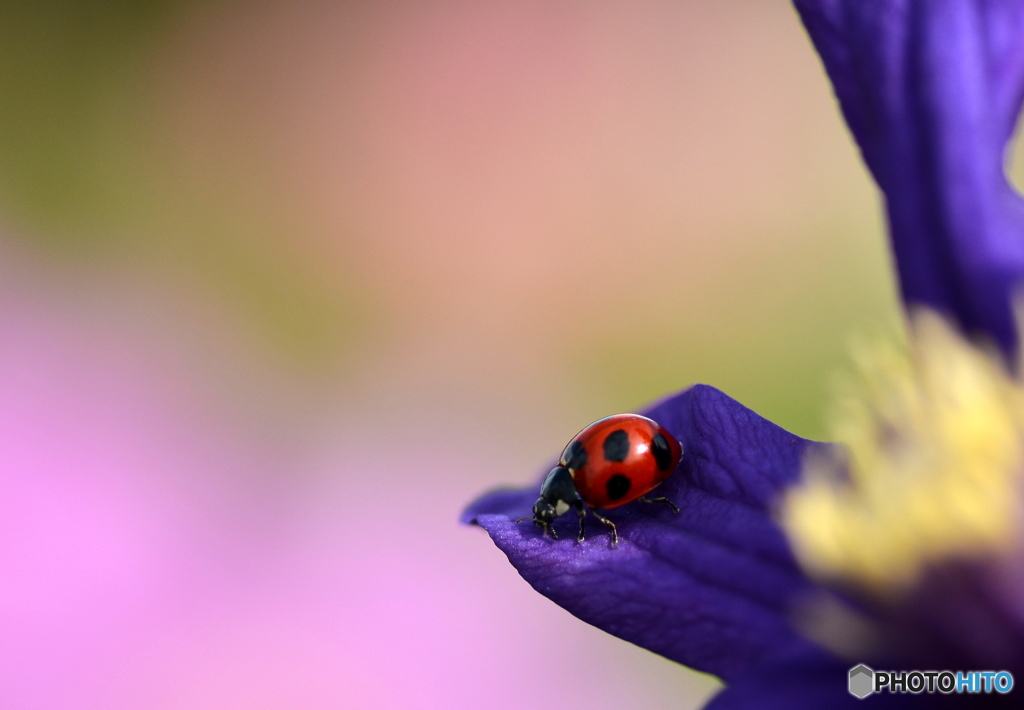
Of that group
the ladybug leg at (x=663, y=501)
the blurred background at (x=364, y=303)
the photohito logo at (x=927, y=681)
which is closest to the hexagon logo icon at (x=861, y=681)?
the photohito logo at (x=927, y=681)

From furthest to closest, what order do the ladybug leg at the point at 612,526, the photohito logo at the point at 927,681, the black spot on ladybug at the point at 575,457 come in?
the black spot on ladybug at the point at 575,457
the ladybug leg at the point at 612,526
the photohito logo at the point at 927,681

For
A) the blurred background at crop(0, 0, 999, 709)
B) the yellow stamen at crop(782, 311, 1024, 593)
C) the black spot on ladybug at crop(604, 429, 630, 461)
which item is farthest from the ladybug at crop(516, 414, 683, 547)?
the blurred background at crop(0, 0, 999, 709)

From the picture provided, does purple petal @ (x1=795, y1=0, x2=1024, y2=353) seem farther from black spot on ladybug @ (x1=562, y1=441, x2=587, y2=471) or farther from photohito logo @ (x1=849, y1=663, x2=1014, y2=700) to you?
black spot on ladybug @ (x1=562, y1=441, x2=587, y2=471)

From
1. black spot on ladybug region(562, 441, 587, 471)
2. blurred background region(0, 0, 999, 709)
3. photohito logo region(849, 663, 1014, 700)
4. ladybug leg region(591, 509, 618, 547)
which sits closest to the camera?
photohito logo region(849, 663, 1014, 700)

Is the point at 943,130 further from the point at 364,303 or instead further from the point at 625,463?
the point at 364,303

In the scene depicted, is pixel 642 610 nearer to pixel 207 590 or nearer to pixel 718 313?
pixel 207 590

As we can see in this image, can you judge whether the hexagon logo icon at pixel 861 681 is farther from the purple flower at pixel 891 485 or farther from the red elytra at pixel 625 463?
the red elytra at pixel 625 463
